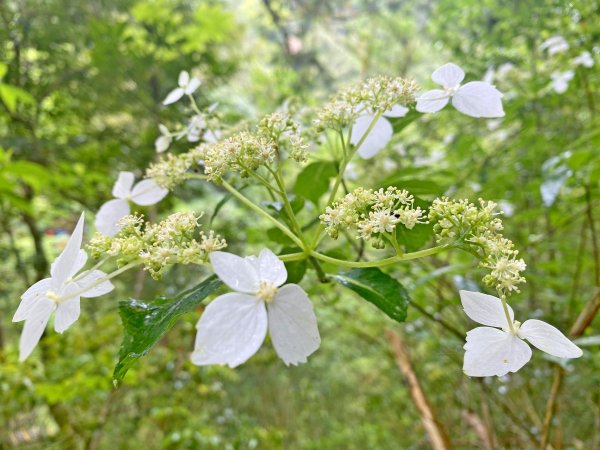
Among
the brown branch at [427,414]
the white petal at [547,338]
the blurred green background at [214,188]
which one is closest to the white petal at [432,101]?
the blurred green background at [214,188]

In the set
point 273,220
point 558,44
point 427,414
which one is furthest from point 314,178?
point 558,44

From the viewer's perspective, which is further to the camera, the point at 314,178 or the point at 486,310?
the point at 314,178

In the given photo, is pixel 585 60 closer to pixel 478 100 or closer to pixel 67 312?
pixel 478 100

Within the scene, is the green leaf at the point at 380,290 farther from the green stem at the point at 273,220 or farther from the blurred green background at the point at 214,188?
the blurred green background at the point at 214,188

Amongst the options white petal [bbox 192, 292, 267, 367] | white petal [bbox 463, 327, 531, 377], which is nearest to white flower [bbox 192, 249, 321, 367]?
white petal [bbox 192, 292, 267, 367]

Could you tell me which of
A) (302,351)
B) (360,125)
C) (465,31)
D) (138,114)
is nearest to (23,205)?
(360,125)

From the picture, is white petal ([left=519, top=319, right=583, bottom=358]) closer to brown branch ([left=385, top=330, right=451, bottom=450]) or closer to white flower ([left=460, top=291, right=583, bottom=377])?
white flower ([left=460, top=291, right=583, bottom=377])

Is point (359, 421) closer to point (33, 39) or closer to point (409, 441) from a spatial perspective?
point (409, 441)
